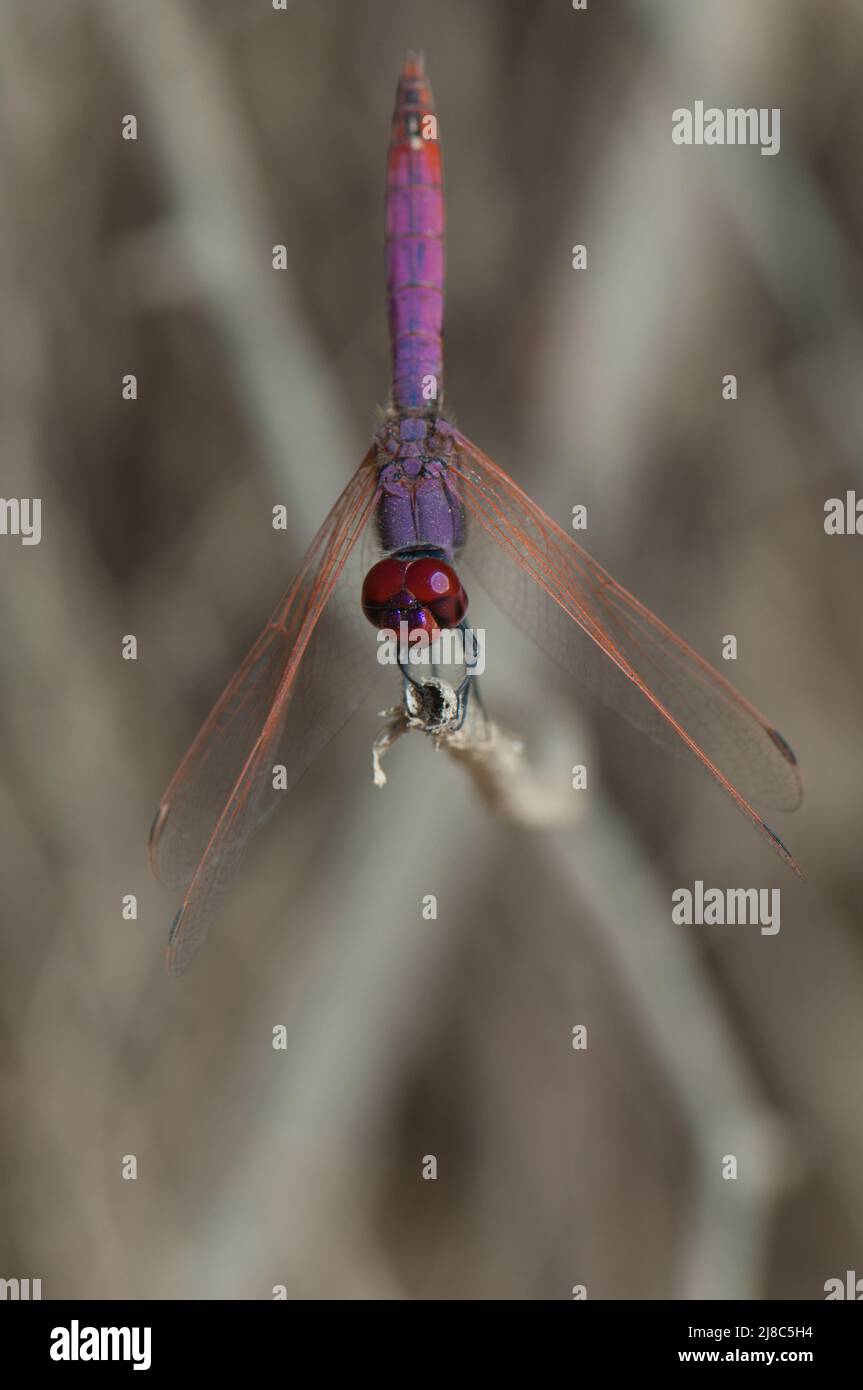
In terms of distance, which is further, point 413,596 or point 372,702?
point 372,702

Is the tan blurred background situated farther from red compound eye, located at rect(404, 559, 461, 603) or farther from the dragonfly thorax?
red compound eye, located at rect(404, 559, 461, 603)

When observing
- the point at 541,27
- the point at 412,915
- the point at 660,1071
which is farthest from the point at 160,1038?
the point at 541,27

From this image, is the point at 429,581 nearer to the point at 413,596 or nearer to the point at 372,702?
the point at 413,596

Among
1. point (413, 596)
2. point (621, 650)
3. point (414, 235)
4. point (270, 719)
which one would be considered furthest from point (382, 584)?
point (414, 235)

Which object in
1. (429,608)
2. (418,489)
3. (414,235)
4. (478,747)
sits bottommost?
(478,747)

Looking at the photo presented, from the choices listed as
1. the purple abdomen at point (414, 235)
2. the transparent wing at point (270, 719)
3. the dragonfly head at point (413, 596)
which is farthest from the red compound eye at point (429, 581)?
the purple abdomen at point (414, 235)

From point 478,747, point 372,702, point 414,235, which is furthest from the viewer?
point 372,702

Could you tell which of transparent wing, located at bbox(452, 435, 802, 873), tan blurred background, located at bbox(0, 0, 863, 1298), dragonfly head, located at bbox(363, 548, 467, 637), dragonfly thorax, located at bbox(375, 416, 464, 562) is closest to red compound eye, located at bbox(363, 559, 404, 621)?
dragonfly head, located at bbox(363, 548, 467, 637)

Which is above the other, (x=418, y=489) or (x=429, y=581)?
(x=418, y=489)
